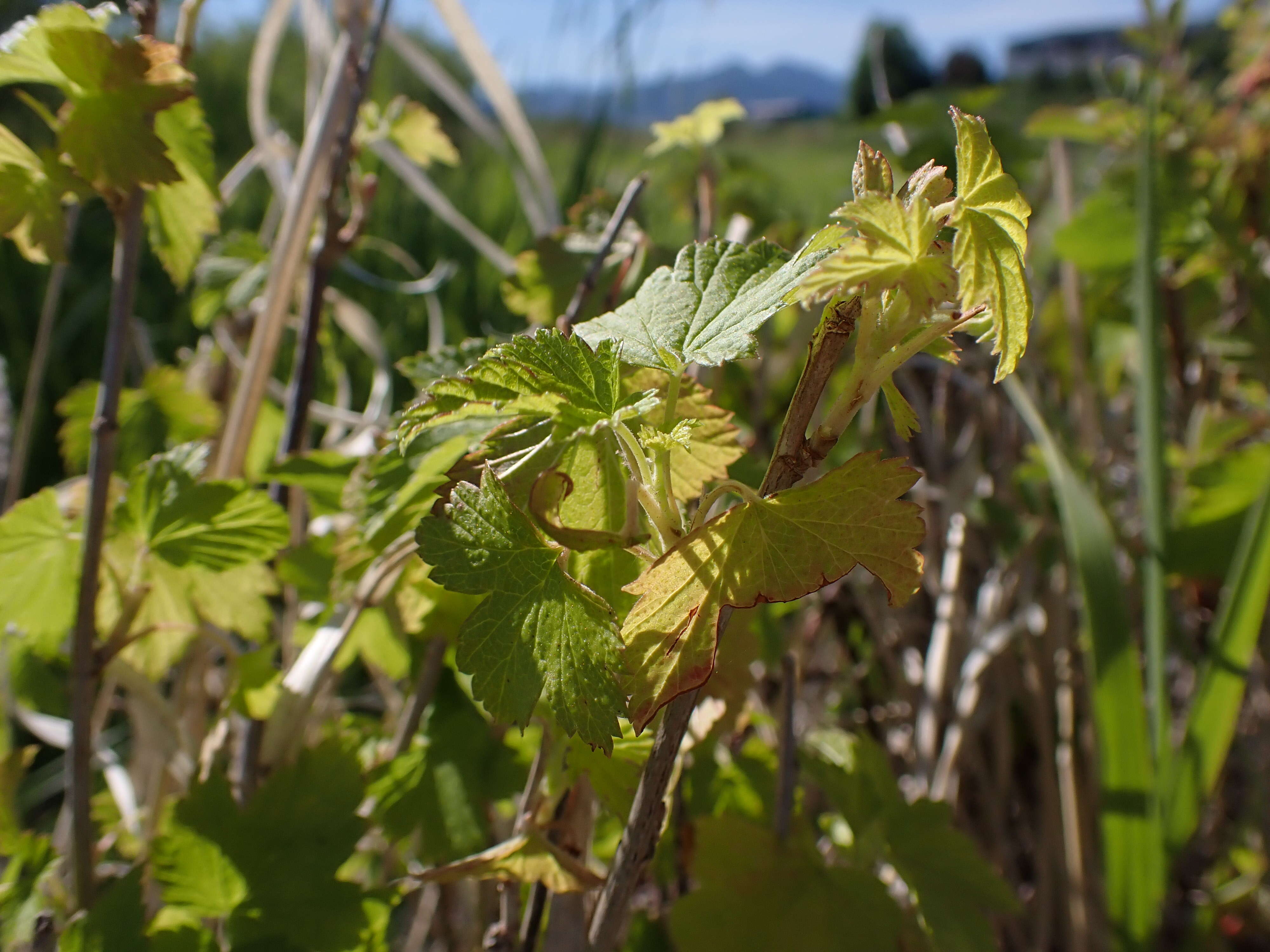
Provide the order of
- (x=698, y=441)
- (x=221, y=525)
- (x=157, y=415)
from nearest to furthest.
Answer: (x=698, y=441) < (x=221, y=525) < (x=157, y=415)

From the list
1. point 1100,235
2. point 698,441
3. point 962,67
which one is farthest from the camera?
point 962,67

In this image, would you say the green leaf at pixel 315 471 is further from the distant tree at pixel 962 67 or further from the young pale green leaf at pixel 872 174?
the distant tree at pixel 962 67

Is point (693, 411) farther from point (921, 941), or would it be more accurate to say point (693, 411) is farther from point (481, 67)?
point (481, 67)

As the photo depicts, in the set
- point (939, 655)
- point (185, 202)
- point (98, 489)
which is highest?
point (185, 202)

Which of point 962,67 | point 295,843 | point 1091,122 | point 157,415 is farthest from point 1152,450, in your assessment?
point 962,67

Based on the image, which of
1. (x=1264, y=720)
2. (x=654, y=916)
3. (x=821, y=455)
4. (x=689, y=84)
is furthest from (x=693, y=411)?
(x=689, y=84)

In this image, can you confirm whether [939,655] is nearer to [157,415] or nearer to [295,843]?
[295,843]

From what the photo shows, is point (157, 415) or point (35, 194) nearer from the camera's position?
point (35, 194)
